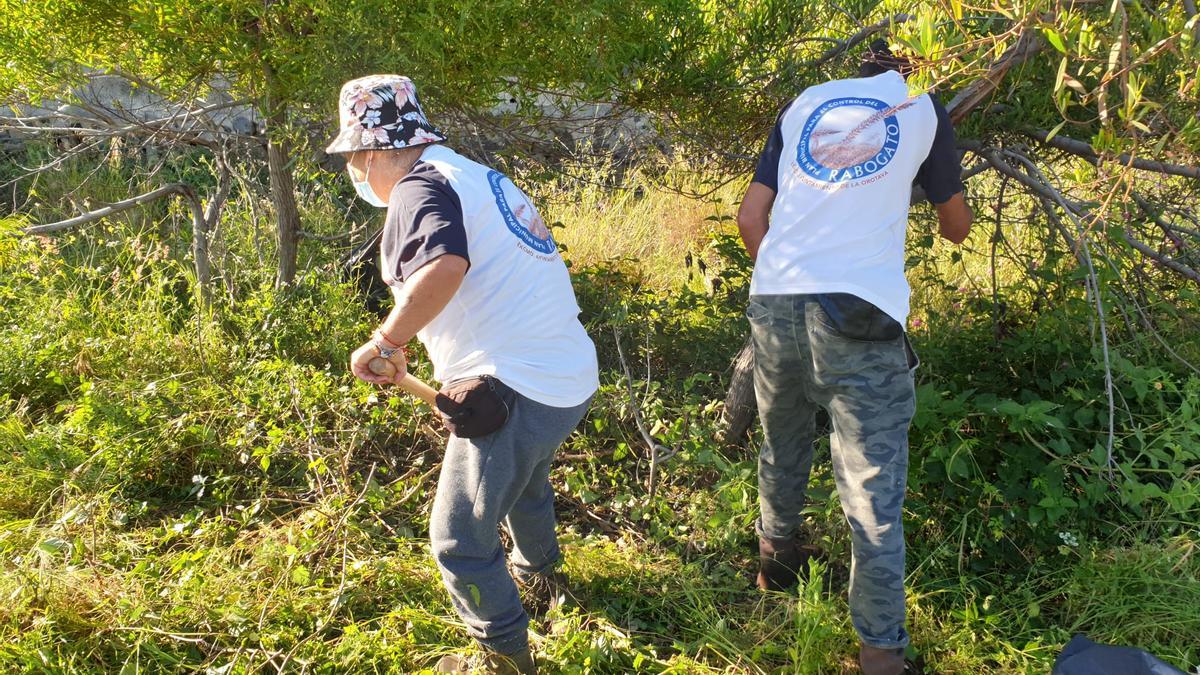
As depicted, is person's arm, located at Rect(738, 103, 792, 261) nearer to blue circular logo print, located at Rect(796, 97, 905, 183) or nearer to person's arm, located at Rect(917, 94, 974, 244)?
blue circular logo print, located at Rect(796, 97, 905, 183)

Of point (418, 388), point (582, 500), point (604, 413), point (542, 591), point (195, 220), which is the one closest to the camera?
point (418, 388)

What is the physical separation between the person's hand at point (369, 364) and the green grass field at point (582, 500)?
914 mm

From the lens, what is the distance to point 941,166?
2.59m

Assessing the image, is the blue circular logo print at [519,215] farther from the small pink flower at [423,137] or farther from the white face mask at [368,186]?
the white face mask at [368,186]

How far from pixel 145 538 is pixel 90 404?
0.78m

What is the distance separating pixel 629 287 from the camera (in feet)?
14.9

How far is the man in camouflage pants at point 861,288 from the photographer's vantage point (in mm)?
2455

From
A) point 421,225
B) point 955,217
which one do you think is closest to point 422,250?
point 421,225

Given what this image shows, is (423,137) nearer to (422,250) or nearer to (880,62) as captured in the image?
(422,250)

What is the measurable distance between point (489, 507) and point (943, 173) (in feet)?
5.51

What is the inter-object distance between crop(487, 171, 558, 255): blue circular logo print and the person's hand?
1.57 feet

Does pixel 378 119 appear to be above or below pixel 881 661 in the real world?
above

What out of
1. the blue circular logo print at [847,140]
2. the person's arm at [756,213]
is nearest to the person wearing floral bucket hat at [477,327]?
the person's arm at [756,213]

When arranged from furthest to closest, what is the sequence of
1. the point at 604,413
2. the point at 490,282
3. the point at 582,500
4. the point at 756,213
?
the point at 604,413 → the point at 582,500 → the point at 756,213 → the point at 490,282
